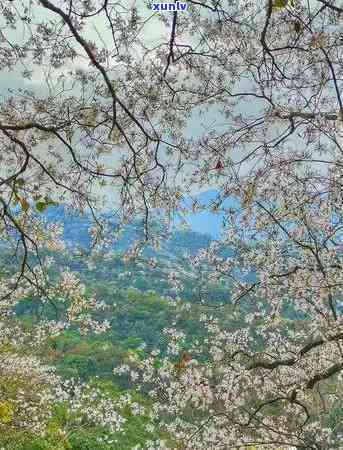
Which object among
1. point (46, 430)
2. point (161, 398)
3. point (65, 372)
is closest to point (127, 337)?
point (65, 372)

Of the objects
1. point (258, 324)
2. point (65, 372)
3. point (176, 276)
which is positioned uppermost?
point (65, 372)

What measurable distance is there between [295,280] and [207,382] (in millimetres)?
3548

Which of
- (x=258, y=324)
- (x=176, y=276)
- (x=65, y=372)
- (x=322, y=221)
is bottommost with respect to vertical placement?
(x=322, y=221)

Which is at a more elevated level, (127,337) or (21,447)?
(127,337)

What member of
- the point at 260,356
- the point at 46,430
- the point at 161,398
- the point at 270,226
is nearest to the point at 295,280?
the point at 270,226

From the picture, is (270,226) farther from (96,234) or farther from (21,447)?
(21,447)

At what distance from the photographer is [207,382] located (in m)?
9.07

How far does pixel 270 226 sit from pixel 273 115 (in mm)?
1635

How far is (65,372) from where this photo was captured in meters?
45.5

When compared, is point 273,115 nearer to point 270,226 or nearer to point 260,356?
point 270,226

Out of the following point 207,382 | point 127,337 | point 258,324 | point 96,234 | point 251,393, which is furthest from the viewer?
point 127,337

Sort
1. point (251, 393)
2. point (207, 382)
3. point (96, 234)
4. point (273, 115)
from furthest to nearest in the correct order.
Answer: point (251, 393)
point (207, 382)
point (96, 234)
point (273, 115)

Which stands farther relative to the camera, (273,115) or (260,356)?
(260,356)

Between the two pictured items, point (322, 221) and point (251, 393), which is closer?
point (322, 221)
